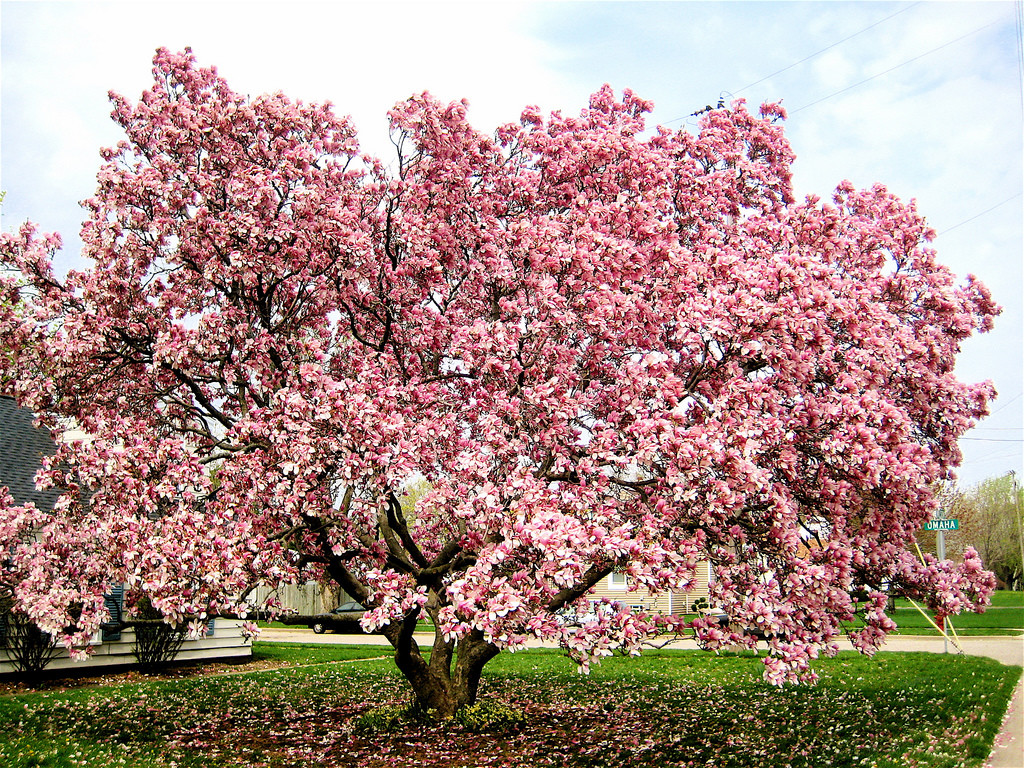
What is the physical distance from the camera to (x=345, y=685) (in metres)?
14.4

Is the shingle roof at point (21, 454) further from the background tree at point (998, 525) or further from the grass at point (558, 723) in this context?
the background tree at point (998, 525)

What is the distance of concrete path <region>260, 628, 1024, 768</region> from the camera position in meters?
8.09

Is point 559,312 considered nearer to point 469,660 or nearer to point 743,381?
point 743,381

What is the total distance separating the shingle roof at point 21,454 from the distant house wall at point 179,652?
9.68 feet

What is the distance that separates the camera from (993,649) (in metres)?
19.4

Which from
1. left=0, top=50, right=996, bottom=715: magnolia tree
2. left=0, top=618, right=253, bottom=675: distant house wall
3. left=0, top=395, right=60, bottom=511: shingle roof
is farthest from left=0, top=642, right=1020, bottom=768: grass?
left=0, top=395, right=60, bottom=511: shingle roof

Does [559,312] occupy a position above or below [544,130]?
below

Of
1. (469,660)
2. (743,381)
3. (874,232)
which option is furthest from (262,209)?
(874,232)

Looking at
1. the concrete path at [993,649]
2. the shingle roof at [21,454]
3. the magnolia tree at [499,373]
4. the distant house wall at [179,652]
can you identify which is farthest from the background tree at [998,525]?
the shingle roof at [21,454]

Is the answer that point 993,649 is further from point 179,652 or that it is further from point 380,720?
point 179,652

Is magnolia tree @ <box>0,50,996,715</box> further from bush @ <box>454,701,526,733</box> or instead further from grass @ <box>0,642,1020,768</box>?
grass @ <box>0,642,1020,768</box>

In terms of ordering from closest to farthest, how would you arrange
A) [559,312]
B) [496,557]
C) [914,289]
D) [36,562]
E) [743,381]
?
[496,557] → [743,381] → [559,312] → [36,562] → [914,289]

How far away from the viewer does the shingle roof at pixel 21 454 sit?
15242 mm

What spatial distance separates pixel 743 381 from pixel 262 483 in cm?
471
